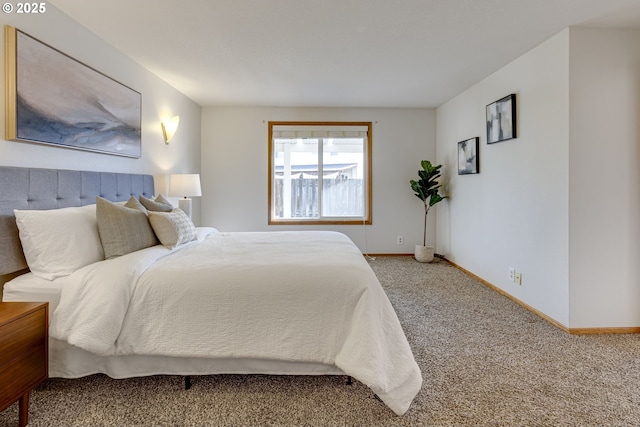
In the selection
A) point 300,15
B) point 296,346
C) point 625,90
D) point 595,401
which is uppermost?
point 300,15

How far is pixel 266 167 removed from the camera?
480cm

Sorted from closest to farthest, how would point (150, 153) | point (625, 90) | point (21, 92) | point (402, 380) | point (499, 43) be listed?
A: point (402, 380) < point (21, 92) < point (625, 90) < point (499, 43) < point (150, 153)

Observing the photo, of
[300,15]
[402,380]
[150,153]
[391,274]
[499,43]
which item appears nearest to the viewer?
[402,380]

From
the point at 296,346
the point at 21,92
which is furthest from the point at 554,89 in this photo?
the point at 21,92

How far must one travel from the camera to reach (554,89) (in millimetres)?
2514

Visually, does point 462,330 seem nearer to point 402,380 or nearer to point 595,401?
point 595,401

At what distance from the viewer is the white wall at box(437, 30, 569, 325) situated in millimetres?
2465

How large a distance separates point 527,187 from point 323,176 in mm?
2843

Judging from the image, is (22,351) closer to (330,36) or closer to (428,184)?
(330,36)

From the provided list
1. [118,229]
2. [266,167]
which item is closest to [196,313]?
[118,229]

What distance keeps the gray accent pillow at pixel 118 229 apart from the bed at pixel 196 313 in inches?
5.5

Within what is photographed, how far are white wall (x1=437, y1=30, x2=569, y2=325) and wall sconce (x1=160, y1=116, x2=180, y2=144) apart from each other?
3.58m

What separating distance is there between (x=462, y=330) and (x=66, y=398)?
253cm

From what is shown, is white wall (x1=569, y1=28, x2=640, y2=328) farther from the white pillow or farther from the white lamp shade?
the white lamp shade
